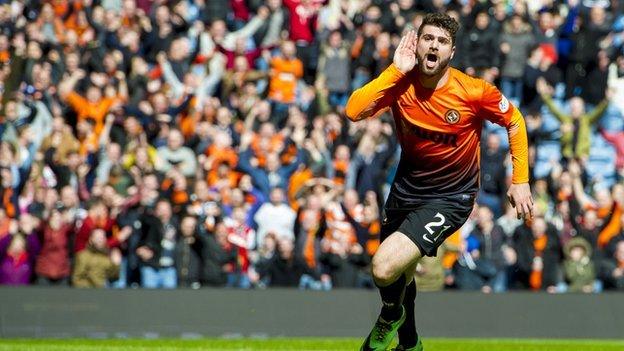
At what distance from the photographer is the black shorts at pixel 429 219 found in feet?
35.4

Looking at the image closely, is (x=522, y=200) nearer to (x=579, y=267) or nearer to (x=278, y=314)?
(x=278, y=314)

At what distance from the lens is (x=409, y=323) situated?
11430 mm

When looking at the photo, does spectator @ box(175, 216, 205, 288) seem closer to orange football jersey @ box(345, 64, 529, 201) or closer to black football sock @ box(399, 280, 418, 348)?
black football sock @ box(399, 280, 418, 348)

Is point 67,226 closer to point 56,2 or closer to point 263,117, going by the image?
point 263,117

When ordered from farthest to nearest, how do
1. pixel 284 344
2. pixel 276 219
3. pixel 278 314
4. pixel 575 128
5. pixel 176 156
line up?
1. pixel 575 128
2. pixel 176 156
3. pixel 276 219
4. pixel 278 314
5. pixel 284 344

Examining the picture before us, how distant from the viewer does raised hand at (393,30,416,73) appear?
10445 millimetres

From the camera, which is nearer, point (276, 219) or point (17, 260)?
point (17, 260)

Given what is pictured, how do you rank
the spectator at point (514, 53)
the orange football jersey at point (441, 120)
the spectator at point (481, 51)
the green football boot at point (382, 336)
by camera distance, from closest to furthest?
the orange football jersey at point (441, 120), the green football boot at point (382, 336), the spectator at point (481, 51), the spectator at point (514, 53)

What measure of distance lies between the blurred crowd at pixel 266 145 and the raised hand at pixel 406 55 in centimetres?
851

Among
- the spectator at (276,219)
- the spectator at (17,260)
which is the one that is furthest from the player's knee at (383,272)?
the spectator at (17,260)

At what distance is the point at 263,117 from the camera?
2208 centimetres

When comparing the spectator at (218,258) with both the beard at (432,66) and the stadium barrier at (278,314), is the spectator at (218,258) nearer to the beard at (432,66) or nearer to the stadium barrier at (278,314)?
the stadium barrier at (278,314)

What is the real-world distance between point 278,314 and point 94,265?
8.34ft

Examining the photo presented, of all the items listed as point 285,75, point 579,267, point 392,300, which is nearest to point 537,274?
point 579,267
